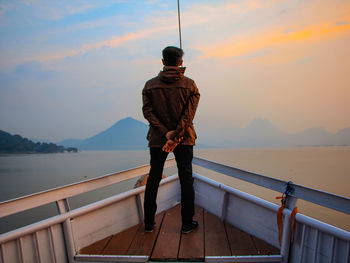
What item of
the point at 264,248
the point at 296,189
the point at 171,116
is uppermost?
the point at 171,116

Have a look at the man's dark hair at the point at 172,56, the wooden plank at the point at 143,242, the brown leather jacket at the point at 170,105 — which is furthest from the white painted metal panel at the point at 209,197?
the man's dark hair at the point at 172,56

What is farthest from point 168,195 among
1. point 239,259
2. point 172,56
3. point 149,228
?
point 172,56

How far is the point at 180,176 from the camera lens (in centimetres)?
255

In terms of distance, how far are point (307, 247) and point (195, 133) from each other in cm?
137

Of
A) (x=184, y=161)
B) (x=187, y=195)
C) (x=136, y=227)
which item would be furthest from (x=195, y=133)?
(x=136, y=227)

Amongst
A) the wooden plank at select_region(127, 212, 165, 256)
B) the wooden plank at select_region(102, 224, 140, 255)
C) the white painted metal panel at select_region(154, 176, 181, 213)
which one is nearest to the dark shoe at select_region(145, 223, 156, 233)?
the wooden plank at select_region(127, 212, 165, 256)

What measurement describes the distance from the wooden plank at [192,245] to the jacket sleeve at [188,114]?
1043mm

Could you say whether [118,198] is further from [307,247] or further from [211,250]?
[307,247]

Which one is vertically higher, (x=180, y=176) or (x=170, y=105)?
(x=170, y=105)

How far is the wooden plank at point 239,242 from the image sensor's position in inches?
89.7

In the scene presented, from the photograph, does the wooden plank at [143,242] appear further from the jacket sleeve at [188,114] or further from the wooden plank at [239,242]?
the jacket sleeve at [188,114]

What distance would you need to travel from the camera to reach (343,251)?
62.2 inches

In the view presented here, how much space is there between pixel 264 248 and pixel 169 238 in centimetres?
94

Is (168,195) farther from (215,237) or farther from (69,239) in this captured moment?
(69,239)
